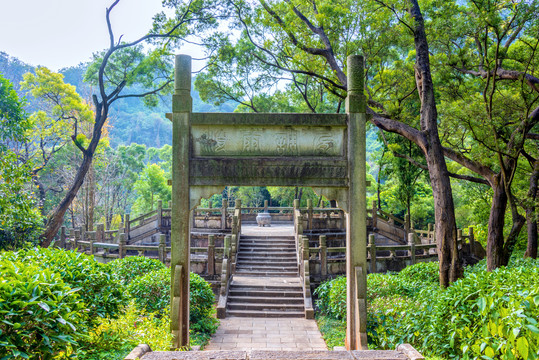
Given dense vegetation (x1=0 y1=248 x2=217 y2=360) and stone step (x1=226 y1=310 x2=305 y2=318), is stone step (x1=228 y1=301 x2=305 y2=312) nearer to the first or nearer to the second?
stone step (x1=226 y1=310 x2=305 y2=318)

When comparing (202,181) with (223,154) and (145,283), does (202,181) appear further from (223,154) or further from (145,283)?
(145,283)

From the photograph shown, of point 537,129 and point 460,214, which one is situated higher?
point 537,129

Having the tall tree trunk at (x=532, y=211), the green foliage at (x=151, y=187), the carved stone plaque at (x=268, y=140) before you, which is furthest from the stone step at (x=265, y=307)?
the green foliage at (x=151, y=187)

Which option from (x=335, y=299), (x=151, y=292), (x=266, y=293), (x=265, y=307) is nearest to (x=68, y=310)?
(x=151, y=292)

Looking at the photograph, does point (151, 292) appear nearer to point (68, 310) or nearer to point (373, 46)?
point (68, 310)

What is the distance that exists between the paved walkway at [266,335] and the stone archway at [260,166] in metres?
2.76

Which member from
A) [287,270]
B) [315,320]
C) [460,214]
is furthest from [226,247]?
[460,214]

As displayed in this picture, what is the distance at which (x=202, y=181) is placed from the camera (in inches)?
223

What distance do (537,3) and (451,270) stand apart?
21.1ft

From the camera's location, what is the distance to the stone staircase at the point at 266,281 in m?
10.6

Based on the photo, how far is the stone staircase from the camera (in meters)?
10.6

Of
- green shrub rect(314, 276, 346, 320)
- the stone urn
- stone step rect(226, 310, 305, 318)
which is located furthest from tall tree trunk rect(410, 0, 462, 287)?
the stone urn

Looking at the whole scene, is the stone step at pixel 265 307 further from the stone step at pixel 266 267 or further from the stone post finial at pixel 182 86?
the stone post finial at pixel 182 86

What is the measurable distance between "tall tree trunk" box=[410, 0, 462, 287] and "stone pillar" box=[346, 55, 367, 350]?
9.62 feet
